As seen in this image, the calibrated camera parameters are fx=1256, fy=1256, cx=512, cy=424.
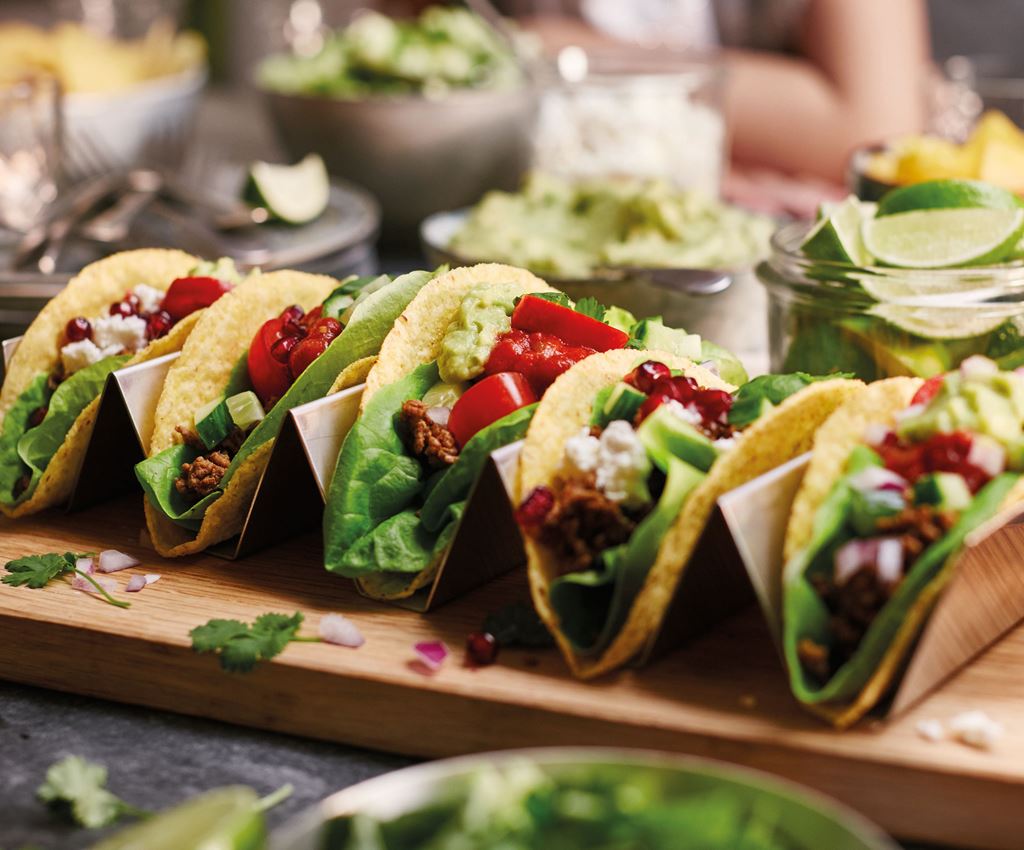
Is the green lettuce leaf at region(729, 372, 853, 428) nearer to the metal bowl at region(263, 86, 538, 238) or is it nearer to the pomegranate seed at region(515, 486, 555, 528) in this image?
the pomegranate seed at region(515, 486, 555, 528)

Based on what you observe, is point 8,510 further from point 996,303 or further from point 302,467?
point 996,303

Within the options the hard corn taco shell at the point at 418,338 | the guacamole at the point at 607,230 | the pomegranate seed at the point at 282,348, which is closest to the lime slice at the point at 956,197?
the guacamole at the point at 607,230

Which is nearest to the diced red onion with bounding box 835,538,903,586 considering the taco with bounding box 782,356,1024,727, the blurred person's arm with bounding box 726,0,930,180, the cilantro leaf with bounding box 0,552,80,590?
the taco with bounding box 782,356,1024,727

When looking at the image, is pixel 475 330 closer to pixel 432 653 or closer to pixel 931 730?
pixel 432 653

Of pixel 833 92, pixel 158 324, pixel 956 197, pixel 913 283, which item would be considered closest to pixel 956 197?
pixel 956 197

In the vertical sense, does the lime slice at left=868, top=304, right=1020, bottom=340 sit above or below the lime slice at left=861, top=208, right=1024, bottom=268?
below
